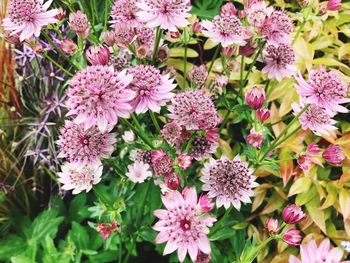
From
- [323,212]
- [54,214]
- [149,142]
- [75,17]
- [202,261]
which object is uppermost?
[75,17]

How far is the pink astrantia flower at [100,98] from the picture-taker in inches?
30.2

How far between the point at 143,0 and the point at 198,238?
0.50m

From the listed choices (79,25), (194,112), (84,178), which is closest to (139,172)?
(84,178)

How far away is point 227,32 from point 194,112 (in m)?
0.21

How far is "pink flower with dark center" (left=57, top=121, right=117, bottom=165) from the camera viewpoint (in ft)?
2.83

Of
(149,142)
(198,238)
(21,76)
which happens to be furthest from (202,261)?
(21,76)

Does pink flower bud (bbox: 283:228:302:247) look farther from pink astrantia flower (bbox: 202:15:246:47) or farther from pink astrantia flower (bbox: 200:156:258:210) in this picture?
pink astrantia flower (bbox: 202:15:246:47)

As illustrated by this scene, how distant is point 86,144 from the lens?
864 millimetres

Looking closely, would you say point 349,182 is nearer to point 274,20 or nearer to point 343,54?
point 343,54

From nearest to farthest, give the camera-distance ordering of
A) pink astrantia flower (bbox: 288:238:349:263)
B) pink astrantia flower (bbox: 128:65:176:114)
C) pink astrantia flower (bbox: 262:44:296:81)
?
pink astrantia flower (bbox: 288:238:349:263) → pink astrantia flower (bbox: 128:65:176:114) → pink astrantia flower (bbox: 262:44:296:81)

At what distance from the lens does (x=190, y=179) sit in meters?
1.21

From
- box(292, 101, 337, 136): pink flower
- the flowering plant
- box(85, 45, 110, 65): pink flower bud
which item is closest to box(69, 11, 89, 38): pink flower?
the flowering plant

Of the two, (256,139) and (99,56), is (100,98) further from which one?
(256,139)

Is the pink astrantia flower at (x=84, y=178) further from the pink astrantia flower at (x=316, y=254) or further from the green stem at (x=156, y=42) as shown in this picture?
the pink astrantia flower at (x=316, y=254)
